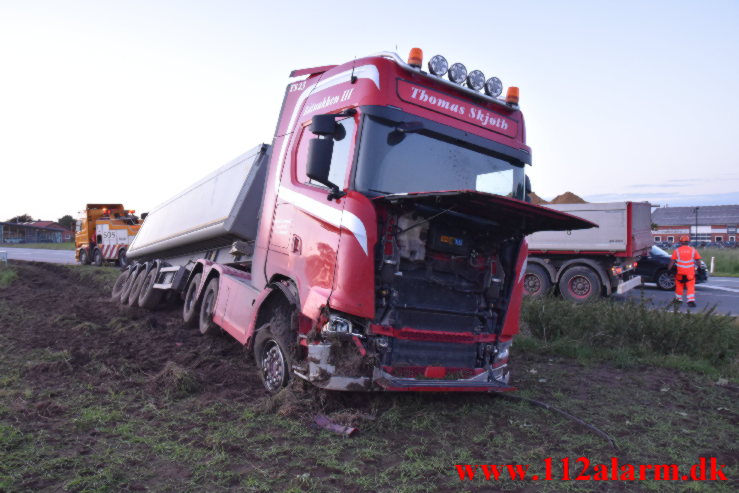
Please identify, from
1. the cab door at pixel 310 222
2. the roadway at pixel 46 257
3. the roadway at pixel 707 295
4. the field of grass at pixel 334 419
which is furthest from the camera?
the roadway at pixel 46 257

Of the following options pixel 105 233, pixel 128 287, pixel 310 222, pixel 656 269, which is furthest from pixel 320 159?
pixel 105 233

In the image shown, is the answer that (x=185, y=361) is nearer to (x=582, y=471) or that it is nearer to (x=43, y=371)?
(x=43, y=371)

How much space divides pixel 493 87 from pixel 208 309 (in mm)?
4689

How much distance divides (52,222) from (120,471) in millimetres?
114376

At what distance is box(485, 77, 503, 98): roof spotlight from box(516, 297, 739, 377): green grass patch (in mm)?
3763

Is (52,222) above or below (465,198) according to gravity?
above

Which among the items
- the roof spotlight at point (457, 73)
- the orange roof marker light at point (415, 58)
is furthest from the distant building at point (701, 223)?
the orange roof marker light at point (415, 58)

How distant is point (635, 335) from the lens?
764cm

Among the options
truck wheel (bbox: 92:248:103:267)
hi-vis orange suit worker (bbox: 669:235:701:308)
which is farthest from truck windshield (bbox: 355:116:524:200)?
truck wheel (bbox: 92:248:103:267)

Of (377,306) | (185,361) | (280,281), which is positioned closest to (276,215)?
(280,281)

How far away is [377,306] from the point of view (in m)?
4.62

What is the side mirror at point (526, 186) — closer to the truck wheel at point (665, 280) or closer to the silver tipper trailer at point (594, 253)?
the silver tipper trailer at point (594, 253)

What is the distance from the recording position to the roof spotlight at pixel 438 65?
5.11 m

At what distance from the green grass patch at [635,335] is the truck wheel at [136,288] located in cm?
710
